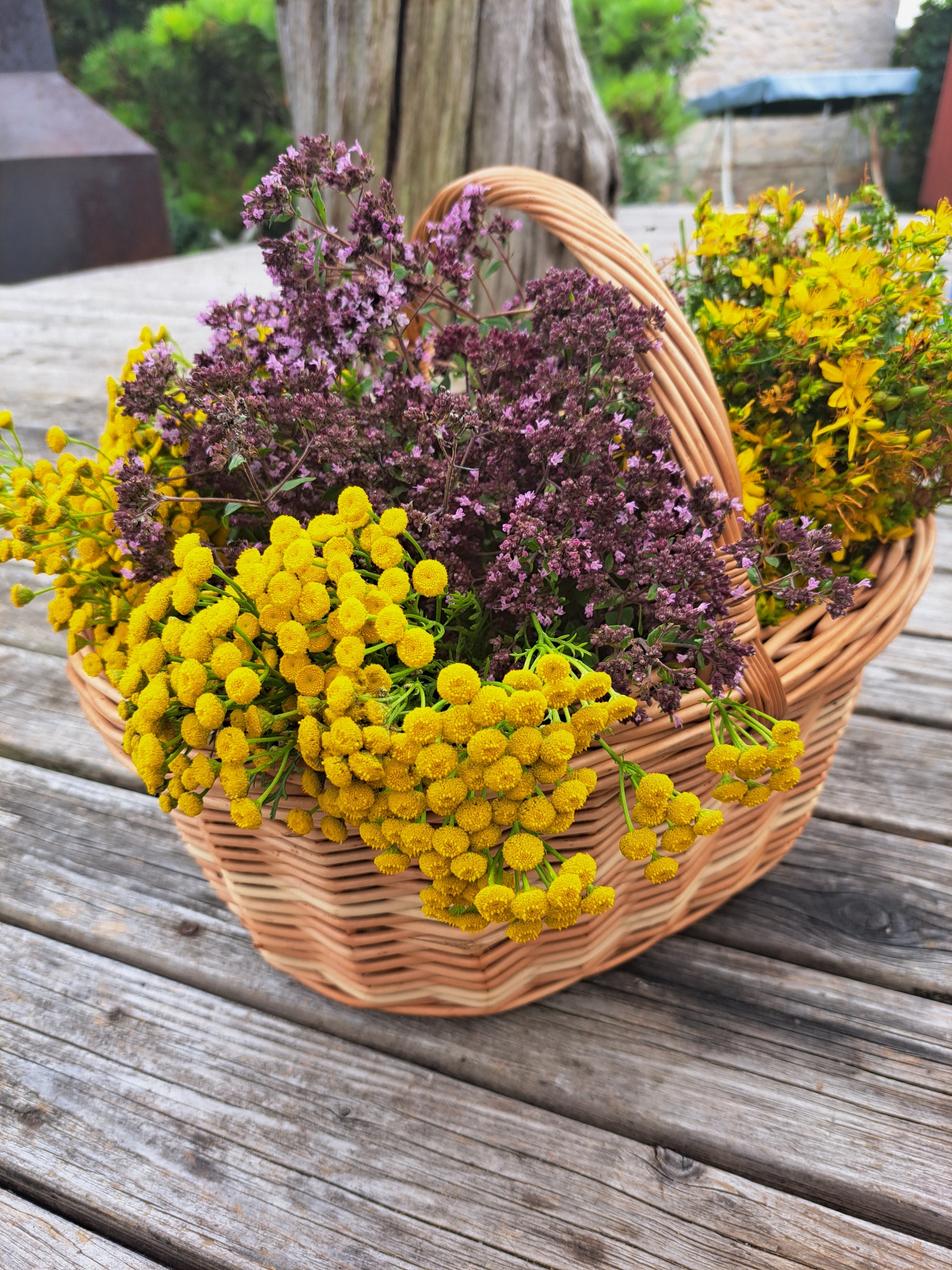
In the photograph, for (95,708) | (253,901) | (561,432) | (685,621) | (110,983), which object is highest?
(561,432)

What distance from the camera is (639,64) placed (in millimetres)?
8609

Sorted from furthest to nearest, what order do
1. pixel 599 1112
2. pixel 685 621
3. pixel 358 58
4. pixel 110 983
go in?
pixel 358 58 → pixel 110 983 → pixel 599 1112 → pixel 685 621

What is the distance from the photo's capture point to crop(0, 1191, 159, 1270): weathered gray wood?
0.71m

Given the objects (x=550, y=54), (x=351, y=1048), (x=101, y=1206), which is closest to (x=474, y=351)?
(x=351, y=1048)

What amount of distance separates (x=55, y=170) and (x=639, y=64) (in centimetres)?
615

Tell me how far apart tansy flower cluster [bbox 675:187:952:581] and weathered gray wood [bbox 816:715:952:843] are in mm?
352

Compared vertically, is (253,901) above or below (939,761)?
above

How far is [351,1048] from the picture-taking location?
0.88m

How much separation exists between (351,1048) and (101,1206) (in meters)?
0.25

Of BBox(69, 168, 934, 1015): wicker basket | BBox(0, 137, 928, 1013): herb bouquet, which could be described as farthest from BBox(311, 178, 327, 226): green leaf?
BBox(69, 168, 934, 1015): wicker basket

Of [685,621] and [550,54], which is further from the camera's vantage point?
[550,54]

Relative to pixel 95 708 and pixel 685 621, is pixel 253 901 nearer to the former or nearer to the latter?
pixel 95 708

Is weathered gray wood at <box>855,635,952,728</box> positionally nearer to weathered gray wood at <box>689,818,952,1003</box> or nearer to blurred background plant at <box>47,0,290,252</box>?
weathered gray wood at <box>689,818,952,1003</box>

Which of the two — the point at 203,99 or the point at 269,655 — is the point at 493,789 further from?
the point at 203,99
